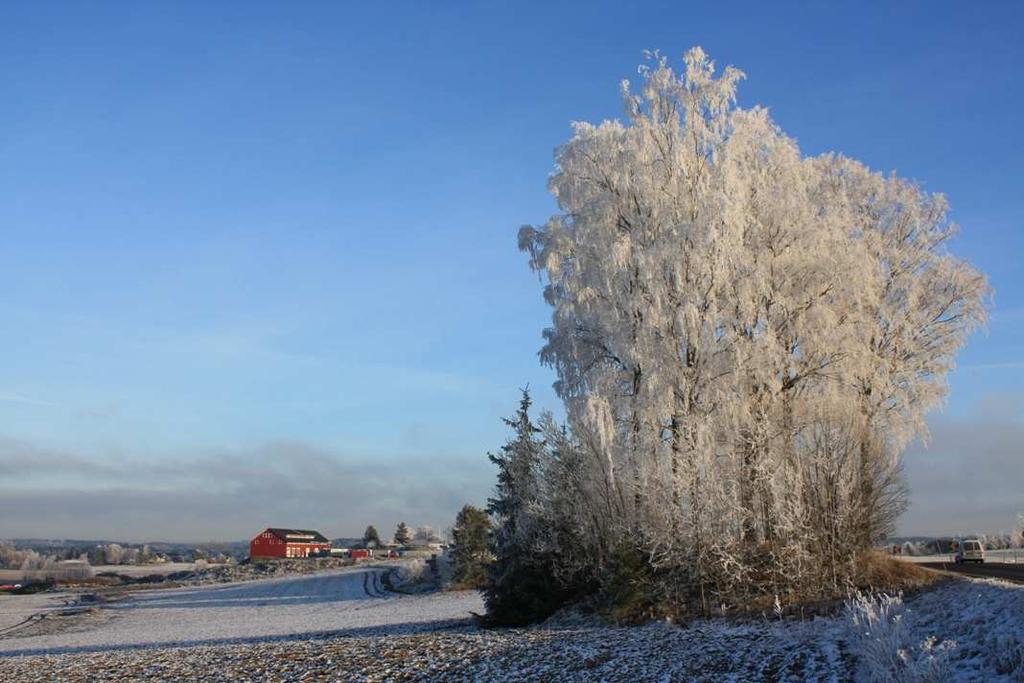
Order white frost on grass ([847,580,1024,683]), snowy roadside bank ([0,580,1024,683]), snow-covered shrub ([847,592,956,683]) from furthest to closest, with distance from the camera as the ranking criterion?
1. snowy roadside bank ([0,580,1024,683])
2. white frost on grass ([847,580,1024,683])
3. snow-covered shrub ([847,592,956,683])

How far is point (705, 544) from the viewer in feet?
70.9

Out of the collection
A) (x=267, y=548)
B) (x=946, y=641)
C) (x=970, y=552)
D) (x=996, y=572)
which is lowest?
(x=946, y=641)

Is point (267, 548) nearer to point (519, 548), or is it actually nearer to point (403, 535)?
point (403, 535)

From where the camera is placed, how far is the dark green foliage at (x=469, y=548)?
56.1 meters

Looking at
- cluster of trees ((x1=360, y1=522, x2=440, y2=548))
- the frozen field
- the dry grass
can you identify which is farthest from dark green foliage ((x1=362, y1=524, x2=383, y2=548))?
the dry grass

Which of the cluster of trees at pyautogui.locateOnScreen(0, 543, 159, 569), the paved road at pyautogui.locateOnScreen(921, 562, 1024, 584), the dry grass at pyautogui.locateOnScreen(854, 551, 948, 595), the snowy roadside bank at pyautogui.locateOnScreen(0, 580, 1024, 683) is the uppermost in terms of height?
the cluster of trees at pyautogui.locateOnScreen(0, 543, 159, 569)

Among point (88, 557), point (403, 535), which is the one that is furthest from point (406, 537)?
point (88, 557)

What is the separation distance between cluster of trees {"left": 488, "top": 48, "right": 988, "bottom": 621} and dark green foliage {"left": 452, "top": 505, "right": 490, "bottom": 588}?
30.0 meters

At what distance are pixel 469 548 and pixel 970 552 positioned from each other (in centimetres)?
2925

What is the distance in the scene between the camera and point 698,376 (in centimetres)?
2461

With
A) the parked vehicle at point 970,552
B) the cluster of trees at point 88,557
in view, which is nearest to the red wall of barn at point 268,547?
the cluster of trees at point 88,557

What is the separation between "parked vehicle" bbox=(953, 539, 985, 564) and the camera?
136ft

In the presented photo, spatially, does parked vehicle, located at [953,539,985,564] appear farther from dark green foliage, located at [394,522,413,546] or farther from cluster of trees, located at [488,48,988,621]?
dark green foliage, located at [394,522,413,546]

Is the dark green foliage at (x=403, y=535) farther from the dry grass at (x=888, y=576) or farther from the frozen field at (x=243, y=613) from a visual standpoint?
the dry grass at (x=888, y=576)
